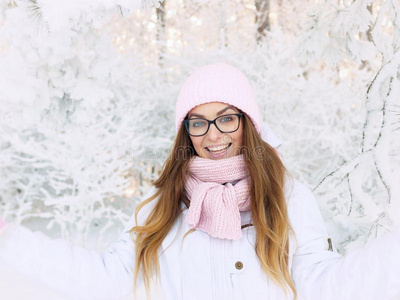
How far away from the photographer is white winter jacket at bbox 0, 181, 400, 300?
5.77ft

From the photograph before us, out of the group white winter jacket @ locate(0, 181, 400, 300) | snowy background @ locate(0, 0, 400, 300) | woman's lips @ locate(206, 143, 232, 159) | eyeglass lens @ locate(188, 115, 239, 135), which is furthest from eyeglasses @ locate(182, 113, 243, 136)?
snowy background @ locate(0, 0, 400, 300)

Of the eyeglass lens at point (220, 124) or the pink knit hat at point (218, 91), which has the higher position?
the pink knit hat at point (218, 91)

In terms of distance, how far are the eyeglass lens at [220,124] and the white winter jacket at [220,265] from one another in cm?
47

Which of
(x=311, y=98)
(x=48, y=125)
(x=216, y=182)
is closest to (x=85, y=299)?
(x=216, y=182)

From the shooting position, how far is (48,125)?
4.13 metres

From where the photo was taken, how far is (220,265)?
85.3 inches

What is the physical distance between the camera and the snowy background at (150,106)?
2.94m

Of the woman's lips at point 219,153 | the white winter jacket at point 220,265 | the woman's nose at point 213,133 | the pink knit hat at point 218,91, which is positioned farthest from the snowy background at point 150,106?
the white winter jacket at point 220,265

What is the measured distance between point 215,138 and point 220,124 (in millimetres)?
83

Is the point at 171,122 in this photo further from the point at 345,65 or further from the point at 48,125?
the point at 345,65

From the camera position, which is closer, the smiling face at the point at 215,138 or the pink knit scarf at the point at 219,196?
the pink knit scarf at the point at 219,196

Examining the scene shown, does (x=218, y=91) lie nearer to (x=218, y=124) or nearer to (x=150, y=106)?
(x=218, y=124)

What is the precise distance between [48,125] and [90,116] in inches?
20.2

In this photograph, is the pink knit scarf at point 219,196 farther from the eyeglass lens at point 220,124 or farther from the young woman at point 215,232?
the eyeglass lens at point 220,124
